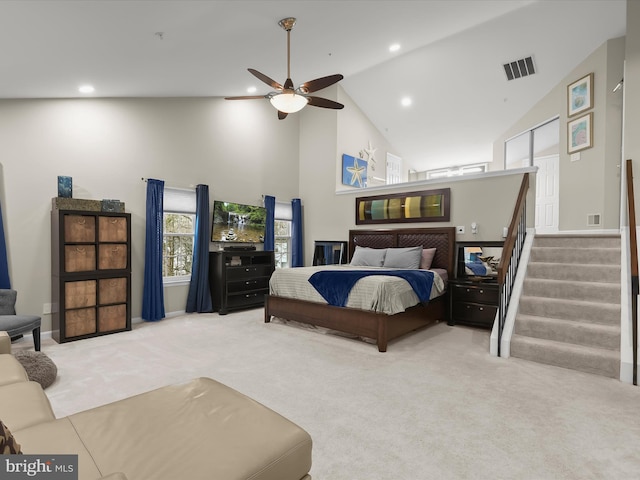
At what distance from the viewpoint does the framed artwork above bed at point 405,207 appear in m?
5.53

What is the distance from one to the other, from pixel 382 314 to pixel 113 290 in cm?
333

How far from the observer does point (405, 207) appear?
5.91 m

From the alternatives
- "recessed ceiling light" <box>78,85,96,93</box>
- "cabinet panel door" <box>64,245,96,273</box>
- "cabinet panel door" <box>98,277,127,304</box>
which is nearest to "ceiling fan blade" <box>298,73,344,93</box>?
"recessed ceiling light" <box>78,85,96,93</box>

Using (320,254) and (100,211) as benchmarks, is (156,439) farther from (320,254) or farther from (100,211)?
(320,254)

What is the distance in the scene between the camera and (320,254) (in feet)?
22.9

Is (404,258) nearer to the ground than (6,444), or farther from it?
farther from it

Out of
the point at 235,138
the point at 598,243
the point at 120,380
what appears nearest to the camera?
the point at 120,380

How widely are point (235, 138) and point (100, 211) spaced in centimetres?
277

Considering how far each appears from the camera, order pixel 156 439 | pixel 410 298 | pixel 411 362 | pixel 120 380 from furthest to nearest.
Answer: pixel 410 298
pixel 411 362
pixel 120 380
pixel 156 439

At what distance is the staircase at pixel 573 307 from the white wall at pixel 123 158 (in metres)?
4.72

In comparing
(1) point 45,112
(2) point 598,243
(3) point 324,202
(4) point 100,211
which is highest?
(1) point 45,112

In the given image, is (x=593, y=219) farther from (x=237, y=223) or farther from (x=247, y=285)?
(x=237, y=223)

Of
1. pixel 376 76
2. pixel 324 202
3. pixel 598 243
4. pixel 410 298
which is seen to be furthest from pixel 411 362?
pixel 376 76

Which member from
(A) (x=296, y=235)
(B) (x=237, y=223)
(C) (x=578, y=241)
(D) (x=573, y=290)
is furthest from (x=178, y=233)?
(C) (x=578, y=241)
